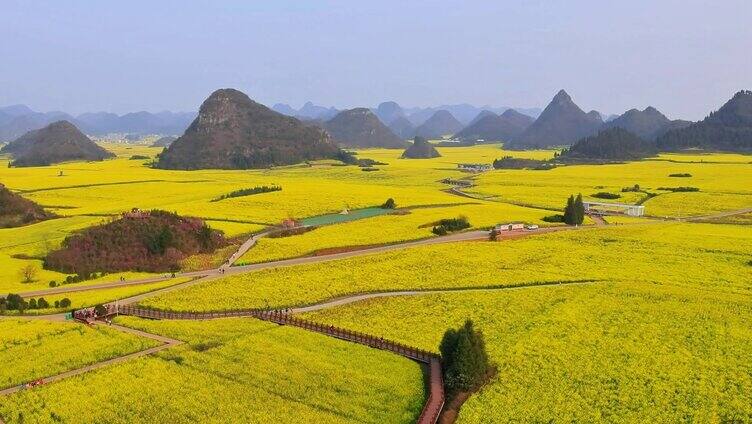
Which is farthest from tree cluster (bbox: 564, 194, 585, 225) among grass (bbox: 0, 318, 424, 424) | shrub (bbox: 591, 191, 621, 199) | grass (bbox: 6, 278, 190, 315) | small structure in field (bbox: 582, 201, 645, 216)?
grass (bbox: 0, 318, 424, 424)

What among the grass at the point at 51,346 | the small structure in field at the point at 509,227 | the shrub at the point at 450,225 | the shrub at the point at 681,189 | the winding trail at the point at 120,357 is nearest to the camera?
the winding trail at the point at 120,357

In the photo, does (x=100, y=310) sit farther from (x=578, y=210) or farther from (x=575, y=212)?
(x=578, y=210)

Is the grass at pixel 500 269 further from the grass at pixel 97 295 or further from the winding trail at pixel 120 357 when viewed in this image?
the winding trail at pixel 120 357

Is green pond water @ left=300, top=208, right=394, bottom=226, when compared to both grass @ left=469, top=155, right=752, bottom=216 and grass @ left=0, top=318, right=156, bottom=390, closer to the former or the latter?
grass @ left=469, top=155, right=752, bottom=216

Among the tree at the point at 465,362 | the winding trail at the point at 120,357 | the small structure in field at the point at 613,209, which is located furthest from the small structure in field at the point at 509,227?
the winding trail at the point at 120,357

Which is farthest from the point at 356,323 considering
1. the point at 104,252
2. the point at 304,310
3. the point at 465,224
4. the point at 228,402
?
the point at 465,224
